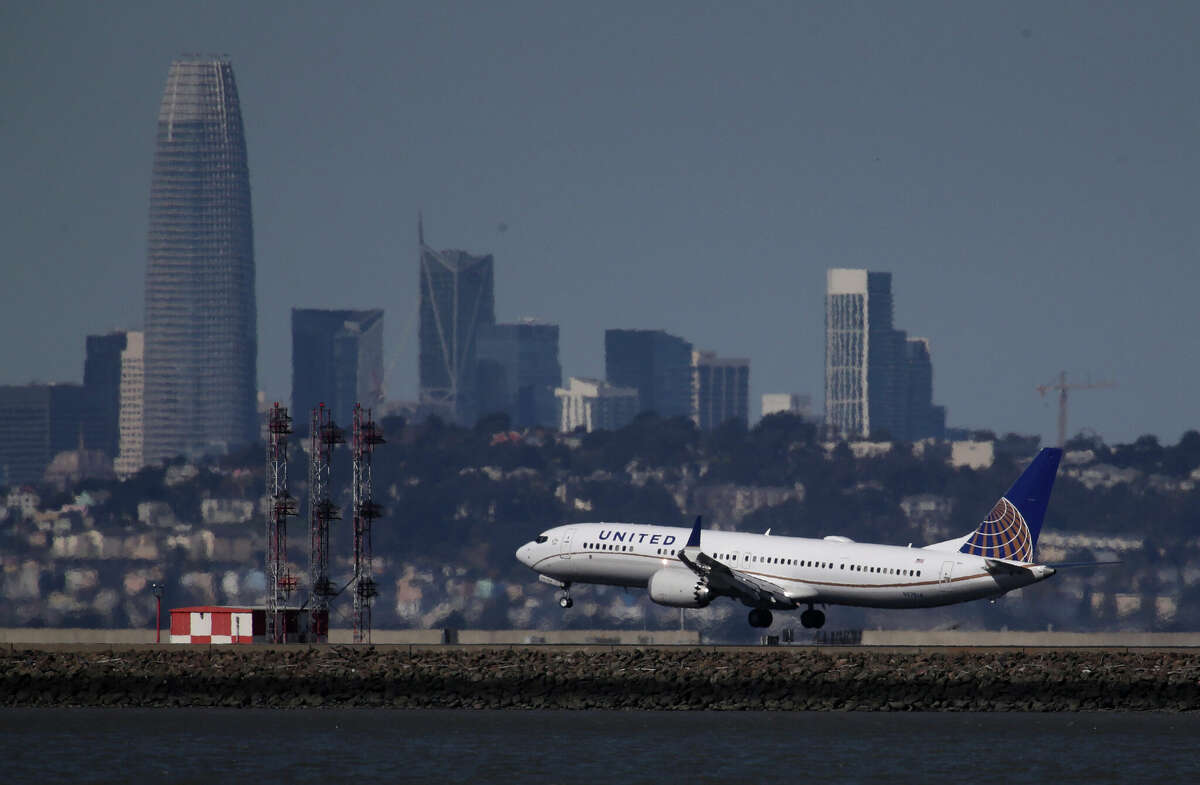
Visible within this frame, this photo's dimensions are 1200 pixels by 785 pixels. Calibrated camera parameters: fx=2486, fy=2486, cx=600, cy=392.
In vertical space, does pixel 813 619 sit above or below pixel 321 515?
below

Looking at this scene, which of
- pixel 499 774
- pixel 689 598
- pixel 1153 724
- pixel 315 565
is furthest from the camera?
pixel 315 565

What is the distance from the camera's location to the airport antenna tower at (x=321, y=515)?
112375 millimetres

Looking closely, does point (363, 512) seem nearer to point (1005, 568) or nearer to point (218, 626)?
point (218, 626)

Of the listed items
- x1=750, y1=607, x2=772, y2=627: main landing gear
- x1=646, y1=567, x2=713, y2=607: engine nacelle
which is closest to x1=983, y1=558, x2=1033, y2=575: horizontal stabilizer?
x1=750, y1=607, x2=772, y2=627: main landing gear

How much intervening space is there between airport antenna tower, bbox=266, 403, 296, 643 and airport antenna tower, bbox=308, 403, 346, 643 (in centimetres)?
117

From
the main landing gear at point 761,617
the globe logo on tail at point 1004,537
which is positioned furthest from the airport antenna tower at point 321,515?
the globe logo on tail at point 1004,537

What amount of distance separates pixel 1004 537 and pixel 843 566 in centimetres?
707

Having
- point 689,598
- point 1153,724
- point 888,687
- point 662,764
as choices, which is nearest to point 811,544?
point 689,598

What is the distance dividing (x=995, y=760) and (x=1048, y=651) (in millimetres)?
14931

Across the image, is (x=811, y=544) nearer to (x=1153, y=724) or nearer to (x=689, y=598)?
(x=689, y=598)

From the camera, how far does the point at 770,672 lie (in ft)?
314

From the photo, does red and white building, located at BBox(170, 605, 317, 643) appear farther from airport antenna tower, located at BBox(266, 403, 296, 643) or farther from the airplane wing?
the airplane wing

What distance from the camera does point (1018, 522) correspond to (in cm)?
10612

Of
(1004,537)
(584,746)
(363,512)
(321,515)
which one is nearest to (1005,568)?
(1004,537)
